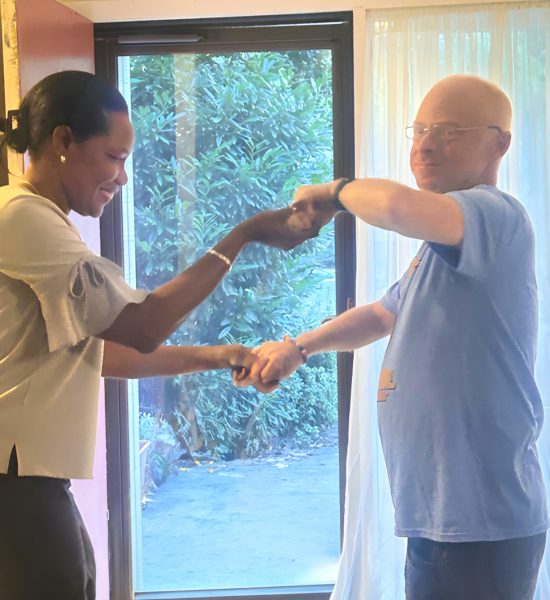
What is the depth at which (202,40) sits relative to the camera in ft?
8.13

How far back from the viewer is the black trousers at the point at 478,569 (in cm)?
133

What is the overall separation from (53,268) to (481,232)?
0.73 metres

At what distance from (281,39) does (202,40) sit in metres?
0.27

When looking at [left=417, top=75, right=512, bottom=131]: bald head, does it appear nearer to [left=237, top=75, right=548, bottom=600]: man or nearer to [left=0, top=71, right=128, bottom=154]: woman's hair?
[left=237, top=75, right=548, bottom=600]: man

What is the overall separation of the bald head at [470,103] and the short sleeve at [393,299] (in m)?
0.41

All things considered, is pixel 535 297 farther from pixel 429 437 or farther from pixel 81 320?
pixel 81 320

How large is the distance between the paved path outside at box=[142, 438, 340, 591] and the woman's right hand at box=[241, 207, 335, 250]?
1.33 m

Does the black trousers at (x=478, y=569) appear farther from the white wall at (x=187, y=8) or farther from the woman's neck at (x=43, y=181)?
the white wall at (x=187, y=8)

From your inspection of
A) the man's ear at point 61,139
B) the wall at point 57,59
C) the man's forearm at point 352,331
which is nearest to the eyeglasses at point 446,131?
the man's forearm at point 352,331

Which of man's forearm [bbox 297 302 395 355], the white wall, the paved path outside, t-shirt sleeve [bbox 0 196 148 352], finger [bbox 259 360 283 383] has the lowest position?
the paved path outside

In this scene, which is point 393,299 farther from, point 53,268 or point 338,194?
point 53,268

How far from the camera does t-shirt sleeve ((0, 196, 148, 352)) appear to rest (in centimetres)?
120

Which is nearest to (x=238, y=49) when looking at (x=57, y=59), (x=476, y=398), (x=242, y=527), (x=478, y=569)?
(x=57, y=59)

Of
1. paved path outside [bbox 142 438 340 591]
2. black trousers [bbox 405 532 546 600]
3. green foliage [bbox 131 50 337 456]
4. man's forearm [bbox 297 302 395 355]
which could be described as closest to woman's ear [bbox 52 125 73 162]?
man's forearm [bbox 297 302 395 355]
